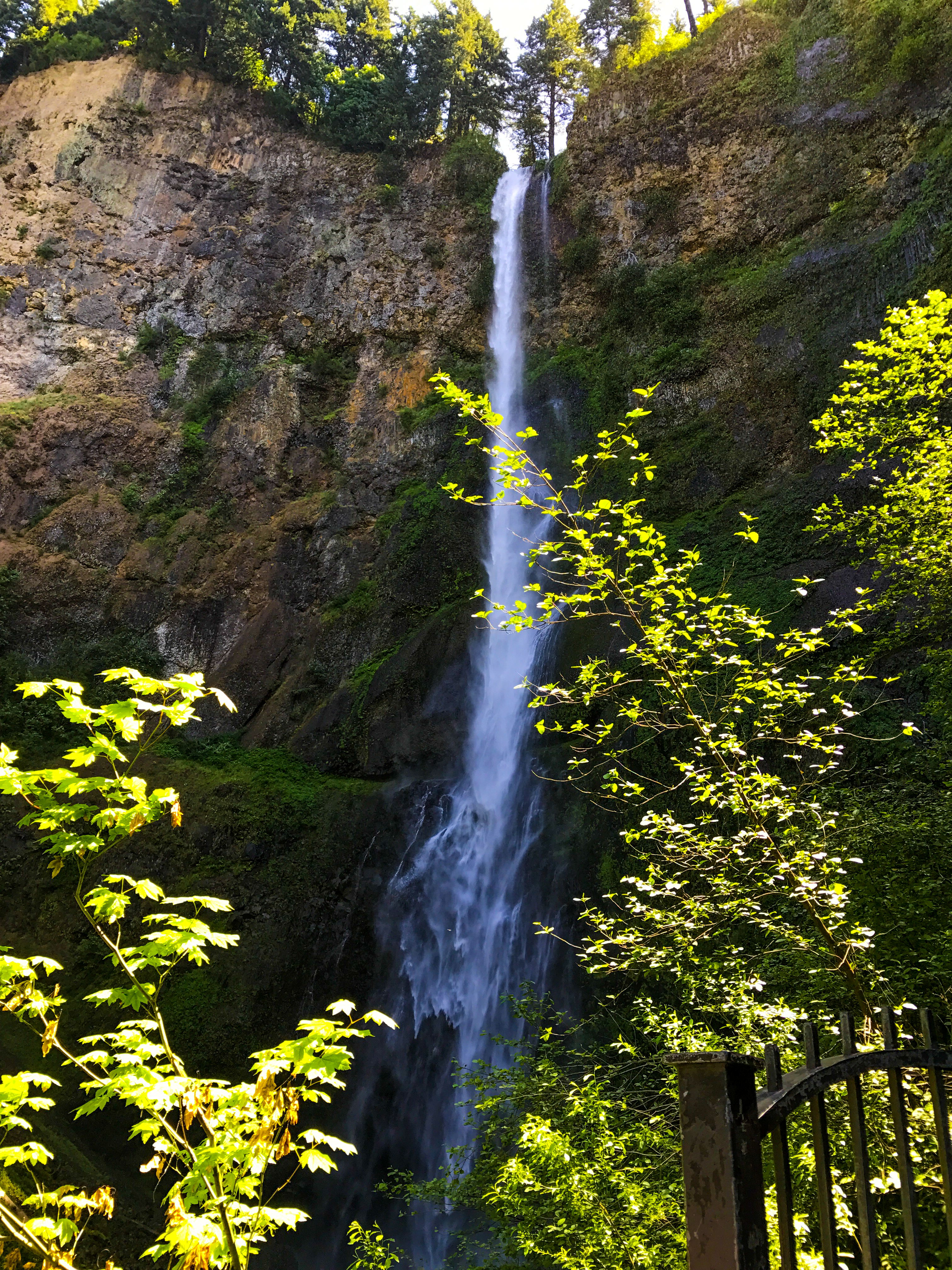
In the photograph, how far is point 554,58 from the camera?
80.6 feet

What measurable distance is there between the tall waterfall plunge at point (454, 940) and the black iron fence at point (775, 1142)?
302 inches

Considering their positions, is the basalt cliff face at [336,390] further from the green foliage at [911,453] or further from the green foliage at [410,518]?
the green foliage at [911,453]

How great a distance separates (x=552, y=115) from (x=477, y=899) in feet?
77.8

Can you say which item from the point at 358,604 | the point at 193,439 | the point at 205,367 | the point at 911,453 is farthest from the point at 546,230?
the point at 911,453

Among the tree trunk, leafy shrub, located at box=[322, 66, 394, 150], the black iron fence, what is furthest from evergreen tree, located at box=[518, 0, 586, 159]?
the black iron fence

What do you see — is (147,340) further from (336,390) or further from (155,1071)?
(155,1071)

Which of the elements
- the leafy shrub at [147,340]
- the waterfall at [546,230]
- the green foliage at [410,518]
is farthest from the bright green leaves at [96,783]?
the leafy shrub at [147,340]

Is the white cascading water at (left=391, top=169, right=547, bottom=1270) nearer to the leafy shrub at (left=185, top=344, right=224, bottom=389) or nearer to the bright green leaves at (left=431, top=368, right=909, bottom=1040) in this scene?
the bright green leaves at (left=431, top=368, right=909, bottom=1040)

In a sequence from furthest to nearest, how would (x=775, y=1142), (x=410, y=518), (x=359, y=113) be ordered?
(x=359, y=113), (x=410, y=518), (x=775, y=1142)

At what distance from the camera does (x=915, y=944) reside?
4.70 m

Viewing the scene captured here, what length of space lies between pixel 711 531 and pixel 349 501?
322 inches

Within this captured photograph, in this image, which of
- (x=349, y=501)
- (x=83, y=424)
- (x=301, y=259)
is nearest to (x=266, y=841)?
(x=349, y=501)

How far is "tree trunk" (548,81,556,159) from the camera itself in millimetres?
24875

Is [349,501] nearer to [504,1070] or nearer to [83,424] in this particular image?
[83,424]
